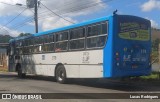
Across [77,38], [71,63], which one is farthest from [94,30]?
[71,63]

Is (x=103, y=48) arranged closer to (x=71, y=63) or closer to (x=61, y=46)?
(x=71, y=63)

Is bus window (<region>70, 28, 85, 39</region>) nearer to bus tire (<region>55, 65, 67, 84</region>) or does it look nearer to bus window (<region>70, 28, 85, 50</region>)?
bus window (<region>70, 28, 85, 50</region>)

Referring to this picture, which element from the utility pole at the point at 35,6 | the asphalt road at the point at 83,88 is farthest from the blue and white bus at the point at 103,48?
the utility pole at the point at 35,6

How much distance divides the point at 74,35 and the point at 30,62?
620 cm

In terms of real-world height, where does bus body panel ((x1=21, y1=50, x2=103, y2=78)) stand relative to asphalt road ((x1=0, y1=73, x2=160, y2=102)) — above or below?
above

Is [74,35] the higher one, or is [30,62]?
[74,35]

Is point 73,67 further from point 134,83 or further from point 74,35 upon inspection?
point 134,83

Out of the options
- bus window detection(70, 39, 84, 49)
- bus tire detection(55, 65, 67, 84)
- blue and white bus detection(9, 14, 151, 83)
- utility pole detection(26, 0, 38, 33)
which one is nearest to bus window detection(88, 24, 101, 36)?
blue and white bus detection(9, 14, 151, 83)

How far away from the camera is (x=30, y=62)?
A: 21.6m

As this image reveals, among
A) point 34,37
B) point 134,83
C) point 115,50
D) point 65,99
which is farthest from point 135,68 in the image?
point 34,37

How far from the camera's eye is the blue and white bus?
544 inches

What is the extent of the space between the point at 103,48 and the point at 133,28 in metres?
1.64

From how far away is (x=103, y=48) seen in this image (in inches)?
554

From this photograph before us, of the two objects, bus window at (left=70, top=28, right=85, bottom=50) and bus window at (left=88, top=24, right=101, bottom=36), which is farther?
bus window at (left=70, top=28, right=85, bottom=50)
